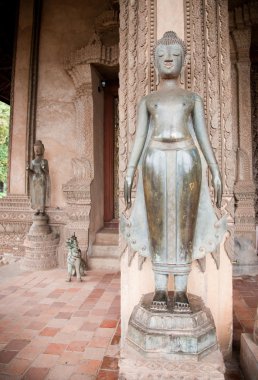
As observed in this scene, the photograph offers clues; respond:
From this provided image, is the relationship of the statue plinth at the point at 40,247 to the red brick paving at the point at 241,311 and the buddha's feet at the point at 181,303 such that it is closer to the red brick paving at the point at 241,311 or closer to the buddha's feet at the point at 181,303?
the red brick paving at the point at 241,311

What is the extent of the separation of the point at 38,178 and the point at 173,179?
392cm

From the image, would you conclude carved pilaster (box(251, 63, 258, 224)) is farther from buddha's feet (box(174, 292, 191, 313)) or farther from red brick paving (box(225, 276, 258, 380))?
buddha's feet (box(174, 292, 191, 313))

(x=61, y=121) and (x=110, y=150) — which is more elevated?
(x=61, y=121)

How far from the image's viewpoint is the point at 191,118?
5.90 ft

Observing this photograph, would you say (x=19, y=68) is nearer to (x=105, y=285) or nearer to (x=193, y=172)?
(x=105, y=285)

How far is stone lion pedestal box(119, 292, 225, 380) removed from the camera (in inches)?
58.0

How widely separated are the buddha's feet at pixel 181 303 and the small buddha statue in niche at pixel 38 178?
12.6 feet

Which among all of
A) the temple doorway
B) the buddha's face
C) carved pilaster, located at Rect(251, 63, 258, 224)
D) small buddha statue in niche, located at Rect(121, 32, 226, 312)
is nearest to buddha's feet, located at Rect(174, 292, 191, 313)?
small buddha statue in niche, located at Rect(121, 32, 226, 312)

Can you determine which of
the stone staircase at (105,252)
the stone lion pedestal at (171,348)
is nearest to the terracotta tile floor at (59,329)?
the stone lion pedestal at (171,348)

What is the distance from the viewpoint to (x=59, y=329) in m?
2.58

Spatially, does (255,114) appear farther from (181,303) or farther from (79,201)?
(181,303)

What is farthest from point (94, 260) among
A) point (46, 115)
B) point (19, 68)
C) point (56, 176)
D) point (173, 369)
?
point (19, 68)

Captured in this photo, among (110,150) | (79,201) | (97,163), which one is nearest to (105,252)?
(79,201)

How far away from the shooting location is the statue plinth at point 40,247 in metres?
4.73
